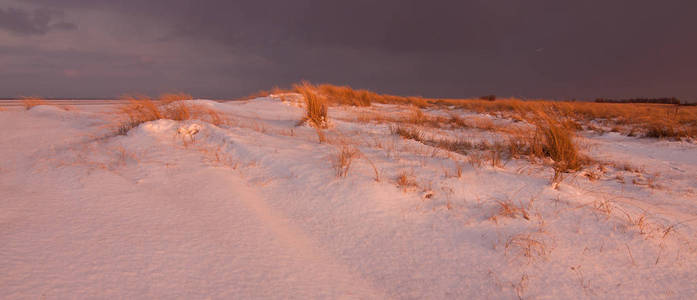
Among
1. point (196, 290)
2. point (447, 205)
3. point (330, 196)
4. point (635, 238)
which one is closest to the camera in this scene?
point (196, 290)

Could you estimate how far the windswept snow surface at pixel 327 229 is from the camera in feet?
3.46

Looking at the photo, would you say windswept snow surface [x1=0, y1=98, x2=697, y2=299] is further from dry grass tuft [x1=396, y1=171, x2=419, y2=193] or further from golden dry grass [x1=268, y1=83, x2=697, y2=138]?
golden dry grass [x1=268, y1=83, x2=697, y2=138]

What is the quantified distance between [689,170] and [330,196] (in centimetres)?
335

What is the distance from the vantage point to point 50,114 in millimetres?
5113

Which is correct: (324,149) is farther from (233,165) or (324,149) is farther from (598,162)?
(598,162)

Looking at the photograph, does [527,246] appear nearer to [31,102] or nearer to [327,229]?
[327,229]

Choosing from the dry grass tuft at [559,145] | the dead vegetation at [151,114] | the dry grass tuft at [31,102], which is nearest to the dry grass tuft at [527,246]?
the dry grass tuft at [559,145]

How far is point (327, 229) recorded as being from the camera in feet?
4.97

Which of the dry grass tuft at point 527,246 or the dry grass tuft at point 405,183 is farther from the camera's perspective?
the dry grass tuft at point 405,183

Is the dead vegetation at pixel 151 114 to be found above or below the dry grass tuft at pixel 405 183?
above

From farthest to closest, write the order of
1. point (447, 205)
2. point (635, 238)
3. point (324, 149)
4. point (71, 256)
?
point (324, 149) < point (447, 205) < point (635, 238) < point (71, 256)

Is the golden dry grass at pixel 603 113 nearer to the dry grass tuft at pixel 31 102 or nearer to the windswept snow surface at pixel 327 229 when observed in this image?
the windswept snow surface at pixel 327 229

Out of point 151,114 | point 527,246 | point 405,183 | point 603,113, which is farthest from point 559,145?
point 603,113

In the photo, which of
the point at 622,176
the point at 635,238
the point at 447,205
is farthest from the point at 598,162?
the point at 447,205
